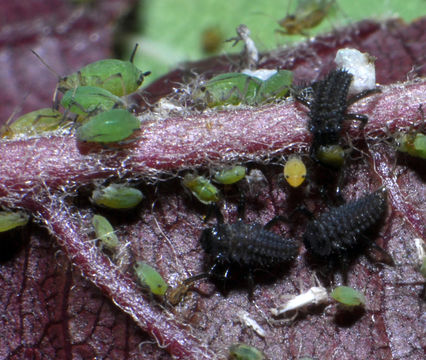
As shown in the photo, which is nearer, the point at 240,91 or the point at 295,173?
the point at 295,173

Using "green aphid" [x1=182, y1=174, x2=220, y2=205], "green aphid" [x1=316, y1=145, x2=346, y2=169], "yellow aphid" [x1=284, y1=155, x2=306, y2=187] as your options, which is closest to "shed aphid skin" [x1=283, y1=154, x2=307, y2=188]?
"yellow aphid" [x1=284, y1=155, x2=306, y2=187]

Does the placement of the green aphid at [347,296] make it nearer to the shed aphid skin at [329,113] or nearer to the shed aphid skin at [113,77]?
the shed aphid skin at [329,113]

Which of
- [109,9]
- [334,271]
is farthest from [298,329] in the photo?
[109,9]

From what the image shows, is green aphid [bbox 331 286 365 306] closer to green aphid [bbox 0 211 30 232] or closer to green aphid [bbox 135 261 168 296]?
green aphid [bbox 135 261 168 296]

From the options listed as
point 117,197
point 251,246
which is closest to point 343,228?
point 251,246

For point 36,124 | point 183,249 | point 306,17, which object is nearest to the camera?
point 183,249

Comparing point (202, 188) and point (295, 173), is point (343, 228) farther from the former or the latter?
point (202, 188)

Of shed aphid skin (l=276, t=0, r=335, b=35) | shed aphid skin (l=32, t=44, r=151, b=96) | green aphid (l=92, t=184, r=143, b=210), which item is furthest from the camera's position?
shed aphid skin (l=276, t=0, r=335, b=35)

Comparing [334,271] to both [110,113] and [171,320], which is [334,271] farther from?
[110,113]
